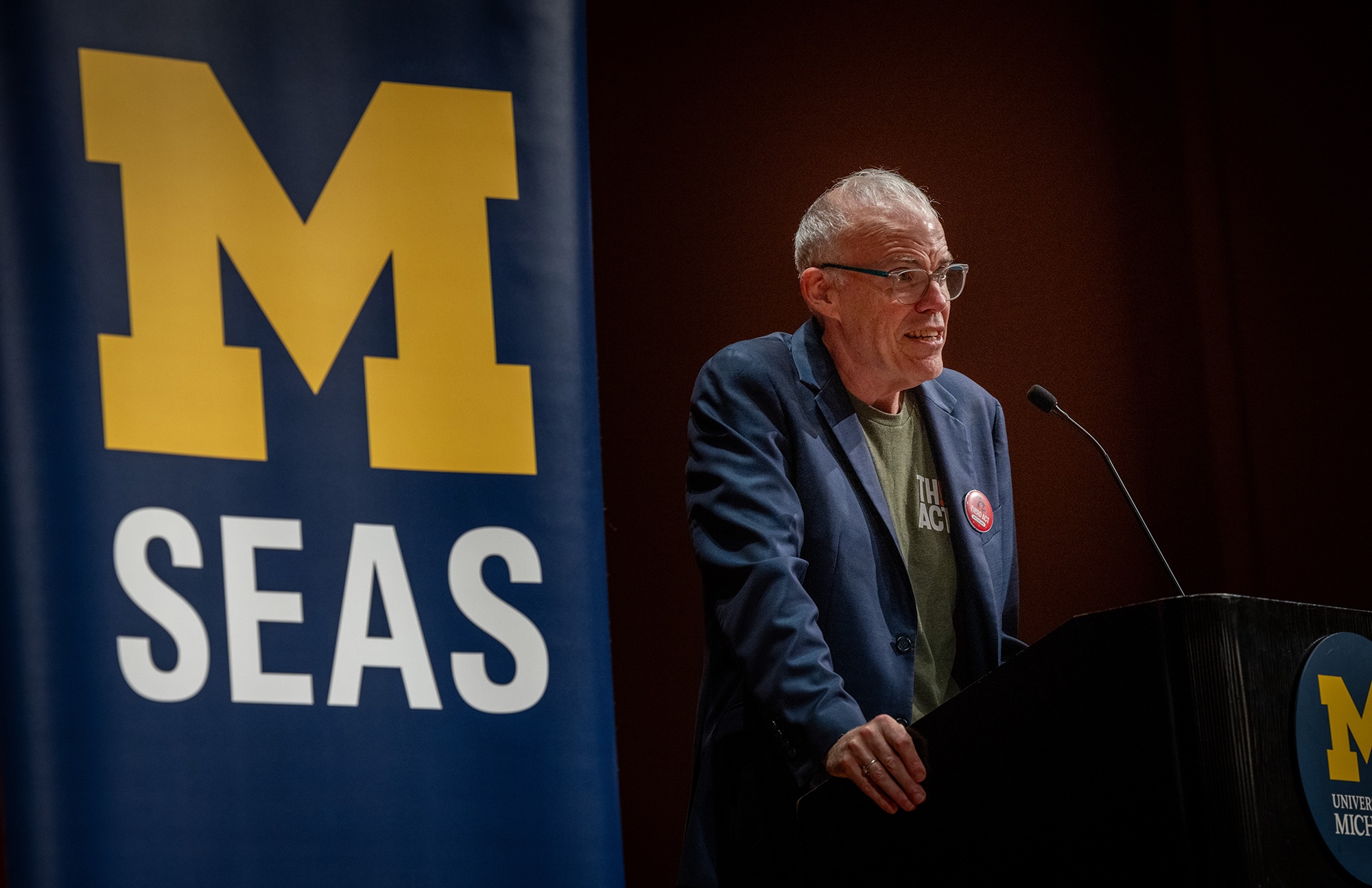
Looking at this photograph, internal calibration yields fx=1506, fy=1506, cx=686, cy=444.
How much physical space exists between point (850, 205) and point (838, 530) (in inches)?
23.6

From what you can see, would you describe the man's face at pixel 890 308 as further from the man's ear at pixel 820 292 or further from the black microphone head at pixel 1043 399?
the black microphone head at pixel 1043 399

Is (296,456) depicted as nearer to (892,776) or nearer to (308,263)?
(308,263)

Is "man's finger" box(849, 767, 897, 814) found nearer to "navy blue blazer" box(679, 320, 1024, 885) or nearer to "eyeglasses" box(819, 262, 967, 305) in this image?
"navy blue blazer" box(679, 320, 1024, 885)

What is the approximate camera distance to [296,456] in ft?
6.36

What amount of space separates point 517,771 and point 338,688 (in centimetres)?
26

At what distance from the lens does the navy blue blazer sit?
1928 mm

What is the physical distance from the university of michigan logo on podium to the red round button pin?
706 millimetres

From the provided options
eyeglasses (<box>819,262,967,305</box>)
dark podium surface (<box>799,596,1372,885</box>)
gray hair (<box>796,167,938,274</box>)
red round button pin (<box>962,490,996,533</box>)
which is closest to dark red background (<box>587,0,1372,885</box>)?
gray hair (<box>796,167,938,274</box>)

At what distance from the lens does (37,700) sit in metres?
1.76

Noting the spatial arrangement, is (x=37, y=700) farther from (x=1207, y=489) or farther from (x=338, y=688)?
(x=1207, y=489)

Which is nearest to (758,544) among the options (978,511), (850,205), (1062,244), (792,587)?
(792,587)

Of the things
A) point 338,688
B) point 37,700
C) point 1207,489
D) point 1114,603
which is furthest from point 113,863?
point 1207,489

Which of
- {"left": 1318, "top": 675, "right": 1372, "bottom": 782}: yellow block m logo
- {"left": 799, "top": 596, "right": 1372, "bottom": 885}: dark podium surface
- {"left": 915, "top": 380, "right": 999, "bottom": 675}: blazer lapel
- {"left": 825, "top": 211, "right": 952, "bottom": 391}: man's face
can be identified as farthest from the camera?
{"left": 825, "top": 211, "right": 952, "bottom": 391}: man's face

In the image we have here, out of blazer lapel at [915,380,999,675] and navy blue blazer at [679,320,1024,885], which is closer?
navy blue blazer at [679,320,1024,885]
